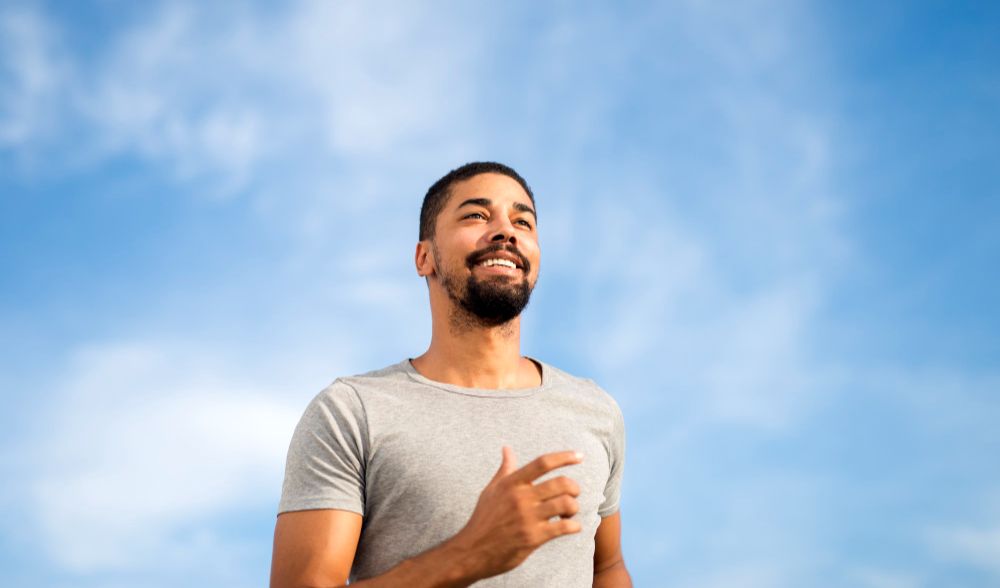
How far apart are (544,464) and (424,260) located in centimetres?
244

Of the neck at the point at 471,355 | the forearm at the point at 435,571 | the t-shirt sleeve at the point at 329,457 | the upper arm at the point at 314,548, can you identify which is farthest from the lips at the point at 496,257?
the forearm at the point at 435,571

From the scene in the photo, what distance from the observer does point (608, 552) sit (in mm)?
5965

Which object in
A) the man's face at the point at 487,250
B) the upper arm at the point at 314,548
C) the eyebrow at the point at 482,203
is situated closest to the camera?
the upper arm at the point at 314,548

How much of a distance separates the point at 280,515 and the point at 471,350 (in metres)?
1.52

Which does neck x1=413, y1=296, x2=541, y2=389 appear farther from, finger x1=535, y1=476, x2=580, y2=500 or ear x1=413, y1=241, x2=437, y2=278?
finger x1=535, y1=476, x2=580, y2=500

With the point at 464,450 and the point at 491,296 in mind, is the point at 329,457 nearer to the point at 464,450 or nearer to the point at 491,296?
the point at 464,450

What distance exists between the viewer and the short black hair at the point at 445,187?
5945mm

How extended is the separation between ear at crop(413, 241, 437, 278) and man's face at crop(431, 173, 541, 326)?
0.06 metres

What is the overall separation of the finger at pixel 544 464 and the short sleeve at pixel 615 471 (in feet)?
6.80

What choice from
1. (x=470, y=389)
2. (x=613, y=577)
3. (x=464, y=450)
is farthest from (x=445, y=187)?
(x=613, y=577)

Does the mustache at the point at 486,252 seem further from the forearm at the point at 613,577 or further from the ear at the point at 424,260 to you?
the forearm at the point at 613,577

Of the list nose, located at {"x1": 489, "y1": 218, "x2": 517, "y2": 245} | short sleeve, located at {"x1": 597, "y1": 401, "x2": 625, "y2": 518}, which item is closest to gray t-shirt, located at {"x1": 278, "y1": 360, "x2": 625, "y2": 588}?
short sleeve, located at {"x1": 597, "y1": 401, "x2": 625, "y2": 518}

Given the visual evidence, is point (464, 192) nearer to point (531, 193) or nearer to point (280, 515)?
point (531, 193)

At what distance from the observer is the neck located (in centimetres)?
547
